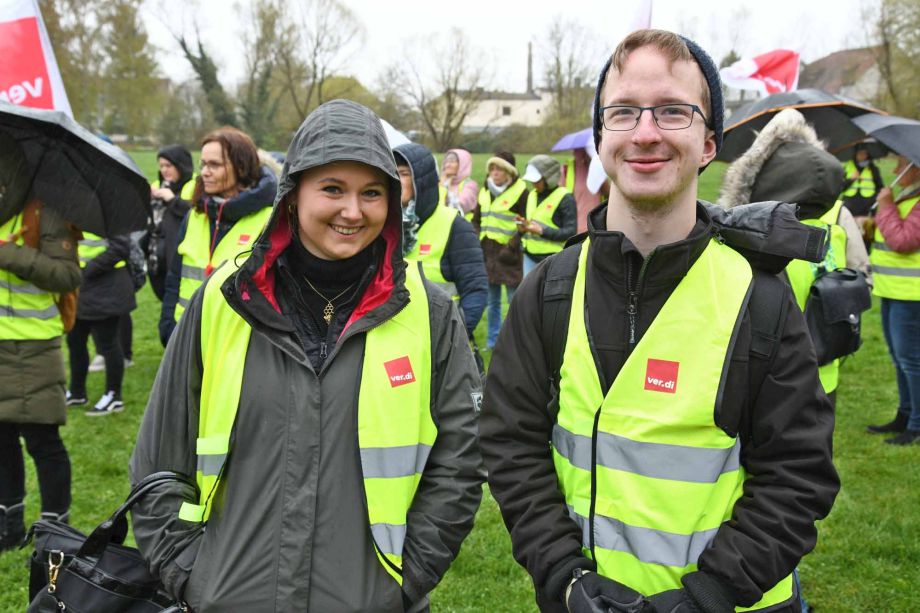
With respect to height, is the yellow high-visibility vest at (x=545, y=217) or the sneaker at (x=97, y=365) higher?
the yellow high-visibility vest at (x=545, y=217)

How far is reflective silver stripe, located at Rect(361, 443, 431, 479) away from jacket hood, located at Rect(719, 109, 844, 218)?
6.26 feet

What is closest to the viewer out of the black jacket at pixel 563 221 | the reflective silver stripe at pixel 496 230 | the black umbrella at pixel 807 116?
the black umbrella at pixel 807 116

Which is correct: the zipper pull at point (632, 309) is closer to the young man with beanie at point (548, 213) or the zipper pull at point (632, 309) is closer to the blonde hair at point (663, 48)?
the blonde hair at point (663, 48)

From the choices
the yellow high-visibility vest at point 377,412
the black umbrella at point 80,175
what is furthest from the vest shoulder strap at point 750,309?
the black umbrella at point 80,175

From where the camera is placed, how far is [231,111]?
42.1m

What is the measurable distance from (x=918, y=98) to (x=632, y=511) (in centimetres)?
3627

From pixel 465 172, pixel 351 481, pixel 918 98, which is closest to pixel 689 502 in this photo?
pixel 351 481

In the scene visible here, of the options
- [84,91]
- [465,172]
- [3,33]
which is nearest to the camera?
[3,33]

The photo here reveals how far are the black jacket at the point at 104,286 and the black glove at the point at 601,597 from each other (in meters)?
5.71

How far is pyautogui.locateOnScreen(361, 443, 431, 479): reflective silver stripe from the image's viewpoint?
1970 mm

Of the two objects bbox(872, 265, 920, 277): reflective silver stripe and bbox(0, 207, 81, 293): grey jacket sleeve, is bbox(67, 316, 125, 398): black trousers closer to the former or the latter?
bbox(0, 207, 81, 293): grey jacket sleeve

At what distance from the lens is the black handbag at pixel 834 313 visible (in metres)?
3.20

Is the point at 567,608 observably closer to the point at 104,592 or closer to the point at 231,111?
the point at 104,592

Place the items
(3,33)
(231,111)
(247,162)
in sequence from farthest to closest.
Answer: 1. (231,111)
2. (247,162)
3. (3,33)
